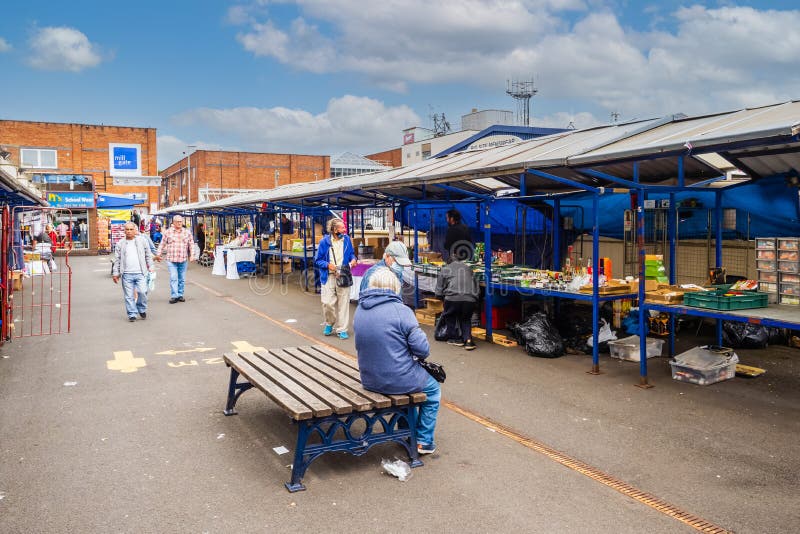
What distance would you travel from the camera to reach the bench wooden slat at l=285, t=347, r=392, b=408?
482 cm

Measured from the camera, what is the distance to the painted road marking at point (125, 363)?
27.5 ft

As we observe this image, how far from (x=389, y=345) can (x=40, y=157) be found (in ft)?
179

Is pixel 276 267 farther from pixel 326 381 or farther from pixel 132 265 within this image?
pixel 326 381

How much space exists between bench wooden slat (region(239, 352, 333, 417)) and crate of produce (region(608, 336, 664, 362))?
521 centimetres

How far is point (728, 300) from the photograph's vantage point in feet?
21.4

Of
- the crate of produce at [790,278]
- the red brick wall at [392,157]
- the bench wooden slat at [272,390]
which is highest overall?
the red brick wall at [392,157]

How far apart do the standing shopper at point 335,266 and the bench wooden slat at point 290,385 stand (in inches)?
157

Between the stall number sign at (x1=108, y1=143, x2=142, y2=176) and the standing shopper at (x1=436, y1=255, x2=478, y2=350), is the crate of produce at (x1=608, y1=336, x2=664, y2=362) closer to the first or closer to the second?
the standing shopper at (x1=436, y1=255, x2=478, y2=350)

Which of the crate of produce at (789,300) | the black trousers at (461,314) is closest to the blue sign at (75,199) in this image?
the black trousers at (461,314)

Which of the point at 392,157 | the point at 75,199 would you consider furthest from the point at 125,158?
the point at 392,157

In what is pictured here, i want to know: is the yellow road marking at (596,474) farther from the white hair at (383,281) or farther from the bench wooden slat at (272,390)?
the bench wooden slat at (272,390)

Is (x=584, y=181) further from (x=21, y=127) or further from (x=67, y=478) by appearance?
(x=21, y=127)

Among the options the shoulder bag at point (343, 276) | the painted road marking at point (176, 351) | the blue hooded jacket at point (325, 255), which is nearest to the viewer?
the painted road marking at point (176, 351)

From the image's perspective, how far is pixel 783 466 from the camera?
5.07 meters
